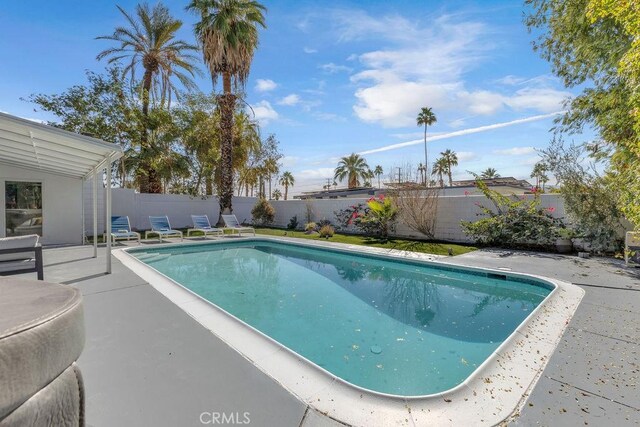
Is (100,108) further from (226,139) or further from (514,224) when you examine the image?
(514,224)

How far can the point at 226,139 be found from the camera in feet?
58.7

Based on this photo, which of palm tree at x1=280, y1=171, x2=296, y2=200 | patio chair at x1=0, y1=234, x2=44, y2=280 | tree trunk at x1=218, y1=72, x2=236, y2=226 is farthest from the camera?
palm tree at x1=280, y1=171, x2=296, y2=200

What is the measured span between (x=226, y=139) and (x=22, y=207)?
9475 mm

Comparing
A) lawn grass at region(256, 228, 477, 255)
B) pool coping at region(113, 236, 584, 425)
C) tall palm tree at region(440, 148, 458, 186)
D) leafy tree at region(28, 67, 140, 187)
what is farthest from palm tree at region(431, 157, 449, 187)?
pool coping at region(113, 236, 584, 425)

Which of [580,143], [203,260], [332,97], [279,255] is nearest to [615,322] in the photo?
[580,143]

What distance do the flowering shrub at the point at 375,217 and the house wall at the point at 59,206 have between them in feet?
40.9

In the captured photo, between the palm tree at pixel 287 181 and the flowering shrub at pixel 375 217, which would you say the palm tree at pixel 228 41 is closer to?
the flowering shrub at pixel 375 217

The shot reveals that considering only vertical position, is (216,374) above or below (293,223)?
below

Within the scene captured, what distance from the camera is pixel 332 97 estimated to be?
1542cm

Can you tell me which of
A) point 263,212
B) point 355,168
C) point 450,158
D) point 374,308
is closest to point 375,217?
point 263,212

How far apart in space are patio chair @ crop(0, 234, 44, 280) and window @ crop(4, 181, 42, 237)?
24.9 feet

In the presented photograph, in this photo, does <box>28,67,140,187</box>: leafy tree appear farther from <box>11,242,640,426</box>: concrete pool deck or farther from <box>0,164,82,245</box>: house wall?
<box>11,242,640,426</box>: concrete pool deck

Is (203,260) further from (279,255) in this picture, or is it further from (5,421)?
(5,421)

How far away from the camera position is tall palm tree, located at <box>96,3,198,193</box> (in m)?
18.0
